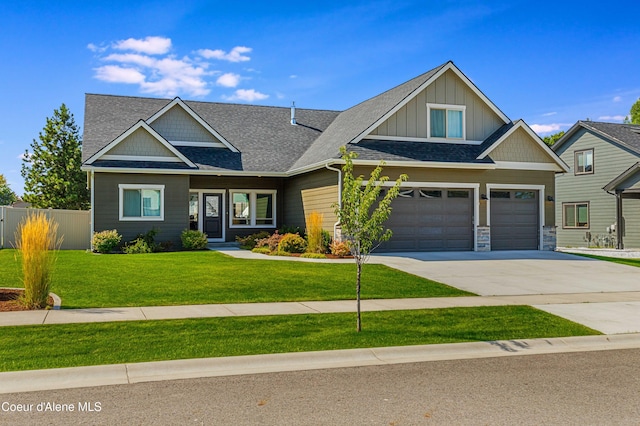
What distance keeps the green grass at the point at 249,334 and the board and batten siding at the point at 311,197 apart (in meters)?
11.4

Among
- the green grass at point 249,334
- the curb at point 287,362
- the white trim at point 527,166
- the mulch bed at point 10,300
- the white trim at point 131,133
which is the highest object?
the white trim at point 131,133

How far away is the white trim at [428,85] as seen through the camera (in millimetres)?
23062

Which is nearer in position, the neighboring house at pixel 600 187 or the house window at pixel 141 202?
the house window at pixel 141 202

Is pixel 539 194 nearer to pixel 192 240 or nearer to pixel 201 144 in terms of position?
pixel 192 240

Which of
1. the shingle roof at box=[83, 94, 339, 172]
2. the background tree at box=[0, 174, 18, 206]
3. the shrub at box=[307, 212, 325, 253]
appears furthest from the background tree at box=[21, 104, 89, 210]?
the background tree at box=[0, 174, 18, 206]

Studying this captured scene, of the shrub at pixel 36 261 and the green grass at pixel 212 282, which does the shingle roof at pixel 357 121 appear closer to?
the green grass at pixel 212 282

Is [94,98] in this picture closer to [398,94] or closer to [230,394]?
[398,94]

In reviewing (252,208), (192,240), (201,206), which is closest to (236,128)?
(252,208)

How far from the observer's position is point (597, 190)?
34344 millimetres

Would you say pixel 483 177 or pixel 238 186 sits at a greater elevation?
pixel 483 177

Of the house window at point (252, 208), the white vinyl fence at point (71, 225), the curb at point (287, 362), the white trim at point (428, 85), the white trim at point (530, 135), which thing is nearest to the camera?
the curb at point (287, 362)

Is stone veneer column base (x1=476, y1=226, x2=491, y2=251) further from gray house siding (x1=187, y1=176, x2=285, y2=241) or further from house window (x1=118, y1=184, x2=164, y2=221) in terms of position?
house window (x1=118, y1=184, x2=164, y2=221)

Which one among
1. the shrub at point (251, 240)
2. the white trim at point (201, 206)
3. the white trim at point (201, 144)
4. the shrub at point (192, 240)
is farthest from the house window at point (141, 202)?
the shrub at point (251, 240)

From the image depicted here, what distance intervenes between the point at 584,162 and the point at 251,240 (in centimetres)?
2135
